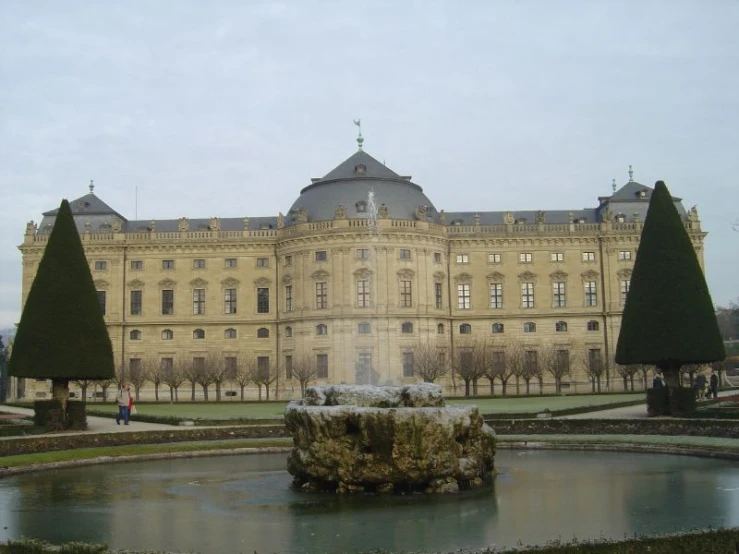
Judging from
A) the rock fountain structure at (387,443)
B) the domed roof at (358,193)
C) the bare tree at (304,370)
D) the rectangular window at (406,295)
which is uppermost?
the domed roof at (358,193)

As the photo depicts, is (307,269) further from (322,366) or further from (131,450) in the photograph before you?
(131,450)

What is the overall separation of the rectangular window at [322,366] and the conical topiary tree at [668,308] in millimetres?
32116

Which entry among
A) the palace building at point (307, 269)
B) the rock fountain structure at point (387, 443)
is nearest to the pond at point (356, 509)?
the rock fountain structure at point (387, 443)

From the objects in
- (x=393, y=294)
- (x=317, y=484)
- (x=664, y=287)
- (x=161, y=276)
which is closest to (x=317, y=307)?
(x=393, y=294)

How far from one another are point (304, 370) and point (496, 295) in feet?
56.1

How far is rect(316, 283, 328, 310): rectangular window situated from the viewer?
60.4 m

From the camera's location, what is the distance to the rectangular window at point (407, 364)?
58.7m

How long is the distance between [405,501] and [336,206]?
47553mm

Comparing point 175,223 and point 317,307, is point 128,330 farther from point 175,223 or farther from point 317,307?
point 317,307

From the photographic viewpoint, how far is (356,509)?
13625 mm

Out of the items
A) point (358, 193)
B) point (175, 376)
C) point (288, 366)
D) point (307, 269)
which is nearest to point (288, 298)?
point (307, 269)

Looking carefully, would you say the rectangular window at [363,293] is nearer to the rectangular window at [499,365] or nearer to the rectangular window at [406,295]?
the rectangular window at [406,295]

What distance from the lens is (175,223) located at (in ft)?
229

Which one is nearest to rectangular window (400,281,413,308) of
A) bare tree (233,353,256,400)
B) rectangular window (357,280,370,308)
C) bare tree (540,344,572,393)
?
rectangular window (357,280,370,308)
